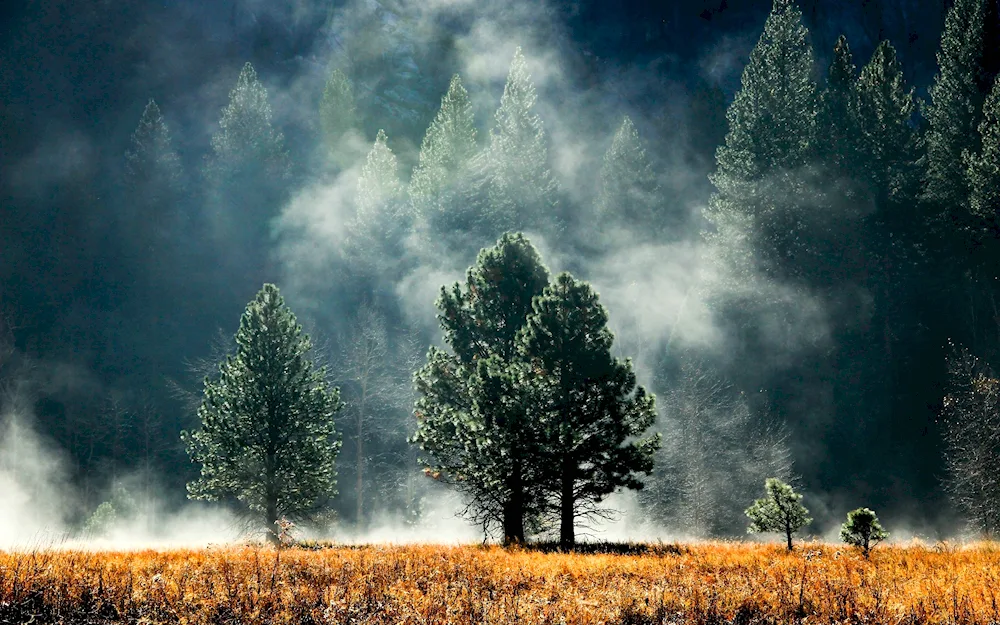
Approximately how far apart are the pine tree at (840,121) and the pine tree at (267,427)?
41.6 meters

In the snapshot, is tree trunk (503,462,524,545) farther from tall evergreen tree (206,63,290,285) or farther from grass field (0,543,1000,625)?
tall evergreen tree (206,63,290,285)

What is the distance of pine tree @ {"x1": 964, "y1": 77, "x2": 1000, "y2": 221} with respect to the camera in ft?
121

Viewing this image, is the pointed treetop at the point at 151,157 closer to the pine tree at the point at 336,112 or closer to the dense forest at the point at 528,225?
the dense forest at the point at 528,225

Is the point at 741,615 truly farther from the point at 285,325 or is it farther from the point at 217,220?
the point at 217,220

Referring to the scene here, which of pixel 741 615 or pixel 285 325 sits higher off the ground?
pixel 285 325

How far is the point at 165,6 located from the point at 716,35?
295ft

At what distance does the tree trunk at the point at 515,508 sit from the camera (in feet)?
57.9

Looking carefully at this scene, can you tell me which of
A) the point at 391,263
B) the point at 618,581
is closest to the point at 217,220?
the point at 391,263

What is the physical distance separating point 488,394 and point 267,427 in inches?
430

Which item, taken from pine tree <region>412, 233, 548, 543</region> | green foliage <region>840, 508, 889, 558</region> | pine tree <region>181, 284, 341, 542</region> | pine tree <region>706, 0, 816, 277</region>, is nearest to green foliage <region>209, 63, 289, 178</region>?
pine tree <region>706, 0, 816, 277</region>

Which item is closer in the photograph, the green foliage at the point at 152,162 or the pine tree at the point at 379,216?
the pine tree at the point at 379,216

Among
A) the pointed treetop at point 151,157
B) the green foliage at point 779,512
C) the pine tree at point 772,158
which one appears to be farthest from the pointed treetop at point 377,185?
the green foliage at point 779,512

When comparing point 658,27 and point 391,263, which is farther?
point 658,27

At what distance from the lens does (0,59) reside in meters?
96.0
